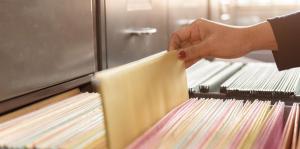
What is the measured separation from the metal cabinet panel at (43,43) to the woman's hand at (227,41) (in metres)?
0.20

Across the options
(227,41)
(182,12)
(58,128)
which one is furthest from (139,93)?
(182,12)

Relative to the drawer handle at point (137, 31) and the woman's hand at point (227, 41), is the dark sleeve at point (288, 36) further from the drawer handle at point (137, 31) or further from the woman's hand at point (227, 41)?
the drawer handle at point (137, 31)

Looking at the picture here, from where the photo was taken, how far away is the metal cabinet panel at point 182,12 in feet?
4.92

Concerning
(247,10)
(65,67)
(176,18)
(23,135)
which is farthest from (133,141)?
(247,10)

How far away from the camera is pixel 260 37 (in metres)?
0.89

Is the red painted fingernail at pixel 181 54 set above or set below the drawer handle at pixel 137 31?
below

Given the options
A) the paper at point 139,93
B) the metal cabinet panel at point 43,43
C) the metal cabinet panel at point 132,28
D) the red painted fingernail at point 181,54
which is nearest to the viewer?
the paper at point 139,93

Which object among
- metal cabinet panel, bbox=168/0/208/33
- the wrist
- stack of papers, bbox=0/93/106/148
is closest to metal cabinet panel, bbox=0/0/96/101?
stack of papers, bbox=0/93/106/148

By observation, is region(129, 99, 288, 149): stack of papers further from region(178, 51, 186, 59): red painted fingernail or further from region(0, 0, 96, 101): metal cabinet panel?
region(0, 0, 96, 101): metal cabinet panel

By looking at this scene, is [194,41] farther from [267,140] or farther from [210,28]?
[267,140]

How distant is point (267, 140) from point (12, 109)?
0.42m

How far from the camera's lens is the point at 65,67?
2.76 feet

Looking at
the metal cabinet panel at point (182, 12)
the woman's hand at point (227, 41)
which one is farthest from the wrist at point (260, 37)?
the metal cabinet panel at point (182, 12)

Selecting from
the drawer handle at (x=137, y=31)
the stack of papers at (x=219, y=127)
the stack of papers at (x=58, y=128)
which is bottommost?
the stack of papers at (x=219, y=127)
